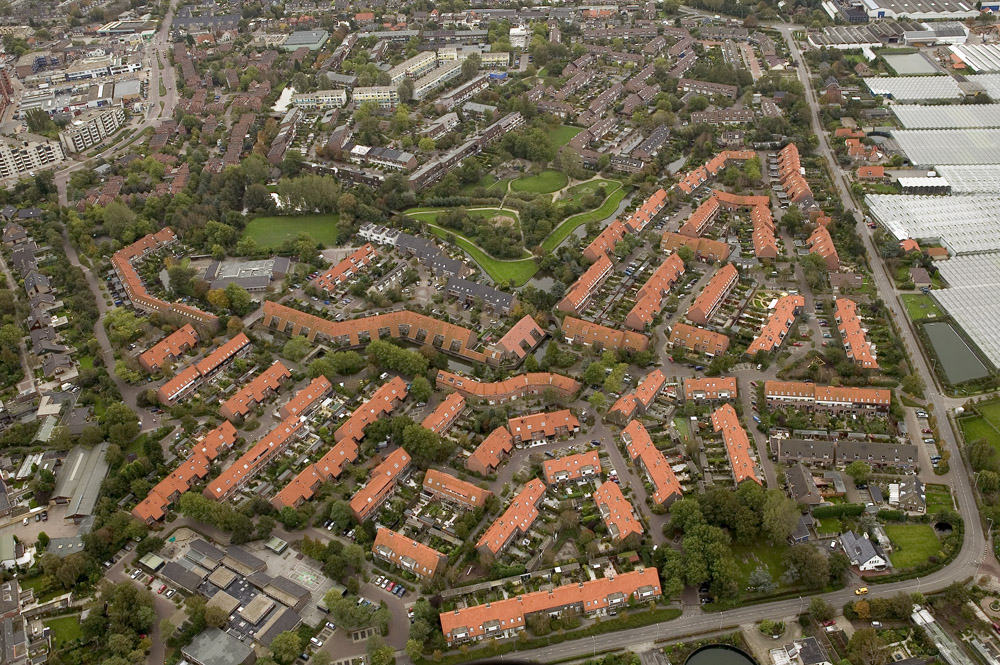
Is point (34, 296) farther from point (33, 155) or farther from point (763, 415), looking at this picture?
point (763, 415)

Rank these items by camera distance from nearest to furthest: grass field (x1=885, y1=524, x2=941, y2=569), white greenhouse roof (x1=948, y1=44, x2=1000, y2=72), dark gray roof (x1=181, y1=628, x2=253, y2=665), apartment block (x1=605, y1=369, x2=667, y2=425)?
dark gray roof (x1=181, y1=628, x2=253, y2=665)
grass field (x1=885, y1=524, x2=941, y2=569)
apartment block (x1=605, y1=369, x2=667, y2=425)
white greenhouse roof (x1=948, y1=44, x2=1000, y2=72)

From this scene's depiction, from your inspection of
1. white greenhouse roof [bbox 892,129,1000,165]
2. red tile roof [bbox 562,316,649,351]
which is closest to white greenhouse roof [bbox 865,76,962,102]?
white greenhouse roof [bbox 892,129,1000,165]

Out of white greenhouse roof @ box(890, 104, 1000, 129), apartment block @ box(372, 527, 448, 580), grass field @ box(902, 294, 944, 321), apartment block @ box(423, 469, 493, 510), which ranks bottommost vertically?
apartment block @ box(372, 527, 448, 580)

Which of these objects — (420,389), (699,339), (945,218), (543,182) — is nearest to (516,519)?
(420,389)

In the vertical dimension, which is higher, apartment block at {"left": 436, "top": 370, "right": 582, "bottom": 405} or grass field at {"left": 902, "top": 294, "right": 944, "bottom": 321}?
grass field at {"left": 902, "top": 294, "right": 944, "bottom": 321}

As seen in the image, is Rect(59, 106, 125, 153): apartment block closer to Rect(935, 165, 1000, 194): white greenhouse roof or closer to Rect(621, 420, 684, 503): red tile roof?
Rect(621, 420, 684, 503): red tile roof

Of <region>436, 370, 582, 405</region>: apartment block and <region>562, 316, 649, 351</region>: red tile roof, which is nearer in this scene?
<region>436, 370, 582, 405</region>: apartment block

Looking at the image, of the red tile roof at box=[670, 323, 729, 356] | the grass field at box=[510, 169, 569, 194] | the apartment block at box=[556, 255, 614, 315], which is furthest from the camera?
the grass field at box=[510, 169, 569, 194]
